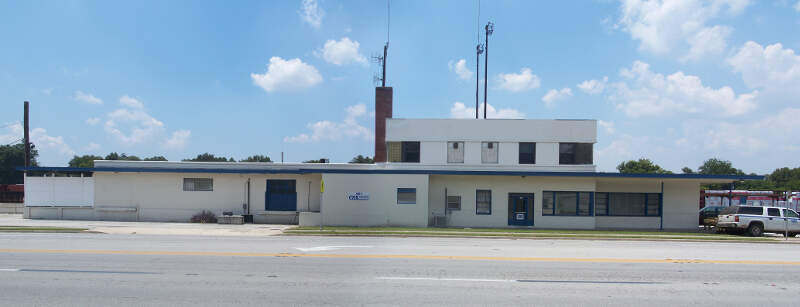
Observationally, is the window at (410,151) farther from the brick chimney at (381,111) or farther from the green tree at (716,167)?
the green tree at (716,167)

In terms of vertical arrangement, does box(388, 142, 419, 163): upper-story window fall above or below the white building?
above

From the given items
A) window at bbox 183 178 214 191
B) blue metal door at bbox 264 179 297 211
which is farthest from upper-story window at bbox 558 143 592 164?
window at bbox 183 178 214 191

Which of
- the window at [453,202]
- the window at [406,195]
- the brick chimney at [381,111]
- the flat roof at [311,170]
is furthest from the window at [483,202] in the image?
the brick chimney at [381,111]

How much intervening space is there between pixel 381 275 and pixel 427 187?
1613 cm

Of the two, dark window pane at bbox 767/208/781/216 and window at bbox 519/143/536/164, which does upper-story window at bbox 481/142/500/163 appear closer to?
window at bbox 519/143/536/164

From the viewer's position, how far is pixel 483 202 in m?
28.3

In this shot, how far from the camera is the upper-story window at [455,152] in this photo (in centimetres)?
3089

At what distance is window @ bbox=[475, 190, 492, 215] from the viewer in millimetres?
28250

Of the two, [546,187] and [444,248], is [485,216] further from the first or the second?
[444,248]

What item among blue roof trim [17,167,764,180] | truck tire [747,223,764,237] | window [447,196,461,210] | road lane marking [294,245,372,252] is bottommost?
truck tire [747,223,764,237]

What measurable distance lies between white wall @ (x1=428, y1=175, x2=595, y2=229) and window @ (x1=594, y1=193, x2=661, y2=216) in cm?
190

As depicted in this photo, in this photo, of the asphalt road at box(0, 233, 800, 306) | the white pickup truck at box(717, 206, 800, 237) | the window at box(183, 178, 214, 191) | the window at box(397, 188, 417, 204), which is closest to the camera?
the asphalt road at box(0, 233, 800, 306)

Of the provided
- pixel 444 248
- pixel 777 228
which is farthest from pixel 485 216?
pixel 777 228

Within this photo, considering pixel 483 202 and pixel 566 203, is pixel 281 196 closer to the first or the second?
pixel 483 202
